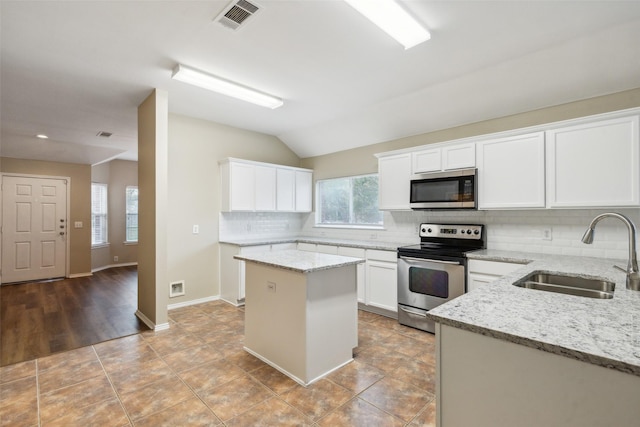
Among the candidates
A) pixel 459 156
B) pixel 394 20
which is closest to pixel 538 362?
pixel 394 20

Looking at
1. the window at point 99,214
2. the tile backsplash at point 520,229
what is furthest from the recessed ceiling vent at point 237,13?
the window at point 99,214

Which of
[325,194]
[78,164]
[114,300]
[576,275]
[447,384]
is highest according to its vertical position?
[78,164]

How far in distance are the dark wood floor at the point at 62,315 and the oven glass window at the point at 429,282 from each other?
3.08 metres

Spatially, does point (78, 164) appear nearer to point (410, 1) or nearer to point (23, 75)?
point (23, 75)

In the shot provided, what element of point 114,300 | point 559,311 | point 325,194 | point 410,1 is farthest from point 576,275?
point 114,300

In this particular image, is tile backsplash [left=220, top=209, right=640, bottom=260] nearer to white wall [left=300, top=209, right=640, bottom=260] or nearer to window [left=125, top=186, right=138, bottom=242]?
white wall [left=300, top=209, right=640, bottom=260]

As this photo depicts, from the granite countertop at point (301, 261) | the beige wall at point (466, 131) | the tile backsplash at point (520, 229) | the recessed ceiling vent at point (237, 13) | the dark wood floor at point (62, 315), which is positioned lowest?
the dark wood floor at point (62, 315)

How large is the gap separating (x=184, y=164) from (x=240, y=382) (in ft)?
10.2

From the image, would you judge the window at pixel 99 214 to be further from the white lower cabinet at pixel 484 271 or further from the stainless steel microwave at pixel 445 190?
the white lower cabinet at pixel 484 271

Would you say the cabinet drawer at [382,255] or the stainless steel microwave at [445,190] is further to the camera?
the cabinet drawer at [382,255]

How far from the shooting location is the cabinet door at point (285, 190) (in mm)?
Answer: 5234

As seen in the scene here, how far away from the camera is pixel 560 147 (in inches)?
115

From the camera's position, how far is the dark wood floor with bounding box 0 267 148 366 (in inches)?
123

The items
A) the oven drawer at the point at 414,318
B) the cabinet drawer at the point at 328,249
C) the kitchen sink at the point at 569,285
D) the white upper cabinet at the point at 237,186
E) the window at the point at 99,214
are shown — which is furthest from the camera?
the window at the point at 99,214
